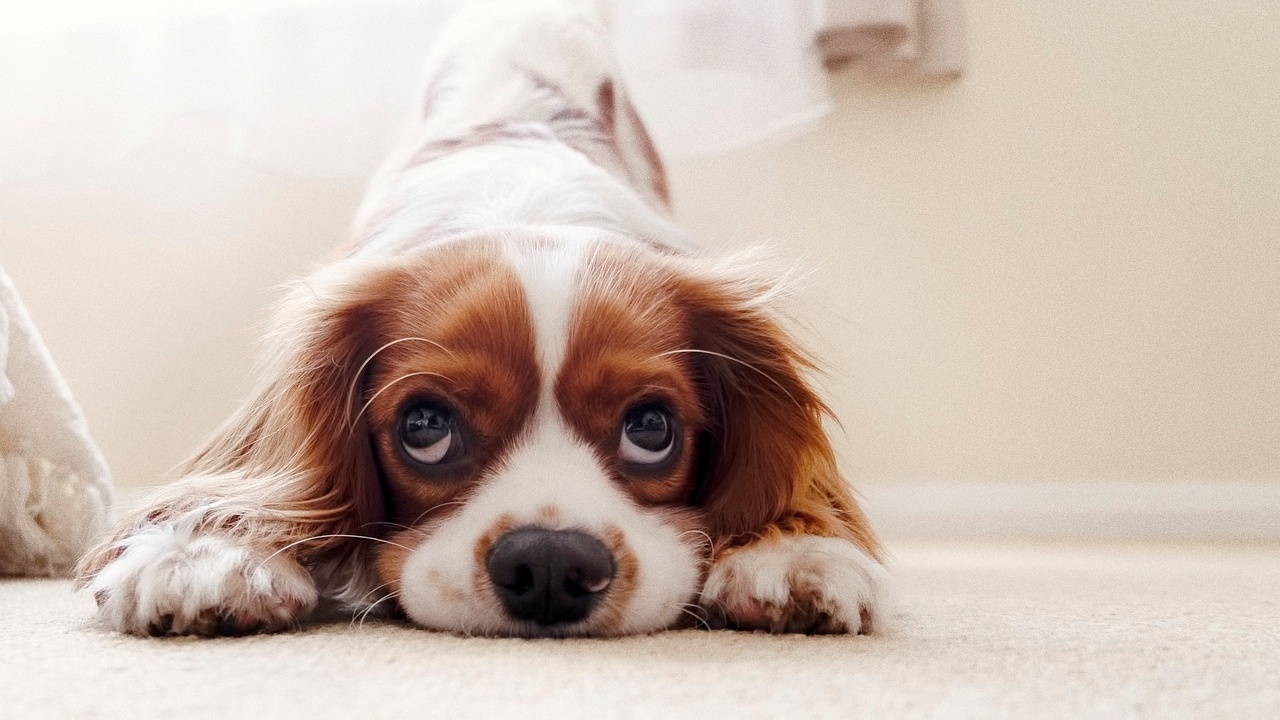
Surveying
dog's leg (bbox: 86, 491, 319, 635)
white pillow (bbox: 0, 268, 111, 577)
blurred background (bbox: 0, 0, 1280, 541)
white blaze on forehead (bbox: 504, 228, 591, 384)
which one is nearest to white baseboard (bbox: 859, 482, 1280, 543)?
blurred background (bbox: 0, 0, 1280, 541)

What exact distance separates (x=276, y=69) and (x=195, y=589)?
2315 millimetres

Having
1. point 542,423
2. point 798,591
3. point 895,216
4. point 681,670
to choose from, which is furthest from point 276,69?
point 681,670

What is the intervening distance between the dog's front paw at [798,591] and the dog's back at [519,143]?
0.68m

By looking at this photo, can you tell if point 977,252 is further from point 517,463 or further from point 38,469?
point 38,469

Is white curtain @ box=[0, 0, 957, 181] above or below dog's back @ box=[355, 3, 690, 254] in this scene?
above

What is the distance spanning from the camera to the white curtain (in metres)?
3.16

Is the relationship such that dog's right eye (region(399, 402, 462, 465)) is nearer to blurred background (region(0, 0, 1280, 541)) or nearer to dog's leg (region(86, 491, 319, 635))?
dog's leg (region(86, 491, 319, 635))

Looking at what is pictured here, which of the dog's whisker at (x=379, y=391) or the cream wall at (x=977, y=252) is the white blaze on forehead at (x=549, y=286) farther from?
the cream wall at (x=977, y=252)

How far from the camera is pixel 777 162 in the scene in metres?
3.28

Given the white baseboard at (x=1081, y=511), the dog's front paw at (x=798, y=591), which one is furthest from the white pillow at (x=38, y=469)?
the white baseboard at (x=1081, y=511)

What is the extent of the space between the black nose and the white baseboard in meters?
2.10

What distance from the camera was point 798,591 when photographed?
132 cm

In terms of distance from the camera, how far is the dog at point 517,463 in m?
1.26

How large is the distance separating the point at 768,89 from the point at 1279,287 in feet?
4.85
